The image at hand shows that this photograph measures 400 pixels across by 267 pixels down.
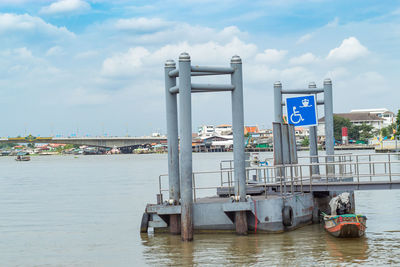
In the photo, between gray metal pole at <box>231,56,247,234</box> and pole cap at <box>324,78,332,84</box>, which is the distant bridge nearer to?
pole cap at <box>324,78,332,84</box>

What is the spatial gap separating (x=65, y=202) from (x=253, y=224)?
2429cm

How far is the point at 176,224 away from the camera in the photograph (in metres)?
20.8

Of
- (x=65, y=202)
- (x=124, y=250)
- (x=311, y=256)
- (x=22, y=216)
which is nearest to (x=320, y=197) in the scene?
(x=311, y=256)

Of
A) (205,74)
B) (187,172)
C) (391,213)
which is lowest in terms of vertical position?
(391,213)

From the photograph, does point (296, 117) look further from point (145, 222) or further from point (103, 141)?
point (103, 141)

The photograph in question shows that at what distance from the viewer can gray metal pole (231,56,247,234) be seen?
1975 cm

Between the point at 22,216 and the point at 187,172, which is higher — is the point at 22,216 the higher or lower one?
the lower one

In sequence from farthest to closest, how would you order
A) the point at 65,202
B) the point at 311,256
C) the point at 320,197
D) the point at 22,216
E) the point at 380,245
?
the point at 65,202, the point at 22,216, the point at 320,197, the point at 380,245, the point at 311,256

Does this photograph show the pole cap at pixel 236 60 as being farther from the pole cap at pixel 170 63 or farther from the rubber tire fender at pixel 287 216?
the rubber tire fender at pixel 287 216

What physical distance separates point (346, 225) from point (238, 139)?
16.0 feet

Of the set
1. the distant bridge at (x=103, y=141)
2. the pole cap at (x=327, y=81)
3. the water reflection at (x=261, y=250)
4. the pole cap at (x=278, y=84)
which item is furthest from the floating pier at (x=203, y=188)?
the distant bridge at (x=103, y=141)

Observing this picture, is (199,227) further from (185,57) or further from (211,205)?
(185,57)

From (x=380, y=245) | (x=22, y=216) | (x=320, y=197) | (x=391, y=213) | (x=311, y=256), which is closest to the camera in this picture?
(x=311, y=256)

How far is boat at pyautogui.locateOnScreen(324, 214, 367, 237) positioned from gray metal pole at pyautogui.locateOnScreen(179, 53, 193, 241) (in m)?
5.20
